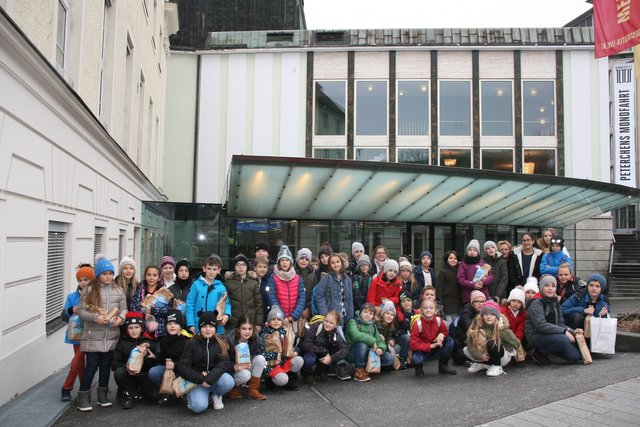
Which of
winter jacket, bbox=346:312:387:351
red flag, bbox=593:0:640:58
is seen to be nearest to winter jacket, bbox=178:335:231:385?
winter jacket, bbox=346:312:387:351

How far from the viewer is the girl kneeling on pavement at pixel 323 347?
6.66m

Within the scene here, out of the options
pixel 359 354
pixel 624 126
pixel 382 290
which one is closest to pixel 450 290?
pixel 382 290

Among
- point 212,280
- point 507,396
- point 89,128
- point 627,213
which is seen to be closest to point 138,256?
point 89,128

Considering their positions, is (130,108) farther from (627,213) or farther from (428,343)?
(627,213)

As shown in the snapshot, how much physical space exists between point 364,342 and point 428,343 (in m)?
0.90

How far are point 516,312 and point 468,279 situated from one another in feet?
3.11

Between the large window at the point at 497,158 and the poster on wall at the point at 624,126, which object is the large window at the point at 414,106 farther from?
the poster on wall at the point at 624,126

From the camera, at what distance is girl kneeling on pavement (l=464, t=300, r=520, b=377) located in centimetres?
694

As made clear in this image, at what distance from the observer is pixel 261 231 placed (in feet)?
52.0

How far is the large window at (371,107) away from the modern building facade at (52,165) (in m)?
12.4

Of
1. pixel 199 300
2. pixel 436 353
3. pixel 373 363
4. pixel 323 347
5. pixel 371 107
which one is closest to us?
pixel 199 300

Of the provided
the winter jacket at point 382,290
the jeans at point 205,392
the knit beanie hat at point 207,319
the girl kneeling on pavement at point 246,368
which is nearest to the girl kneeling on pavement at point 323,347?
the girl kneeling on pavement at point 246,368

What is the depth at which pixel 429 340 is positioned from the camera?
7.05 m

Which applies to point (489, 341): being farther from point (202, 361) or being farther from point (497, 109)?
point (497, 109)
